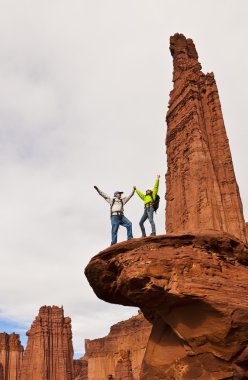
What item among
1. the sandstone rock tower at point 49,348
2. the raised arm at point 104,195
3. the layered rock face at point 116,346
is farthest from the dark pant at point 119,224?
the sandstone rock tower at point 49,348

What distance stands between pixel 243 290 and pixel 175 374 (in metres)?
2.55

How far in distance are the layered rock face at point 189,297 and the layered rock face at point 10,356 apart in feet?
237

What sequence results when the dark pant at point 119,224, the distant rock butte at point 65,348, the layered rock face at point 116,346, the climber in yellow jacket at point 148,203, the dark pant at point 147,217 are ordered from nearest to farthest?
the dark pant at point 119,224, the dark pant at point 147,217, the climber in yellow jacket at point 148,203, the layered rock face at point 116,346, the distant rock butte at point 65,348

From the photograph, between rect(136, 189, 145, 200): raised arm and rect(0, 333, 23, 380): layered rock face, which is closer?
rect(136, 189, 145, 200): raised arm

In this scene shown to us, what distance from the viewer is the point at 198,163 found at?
20.1 meters

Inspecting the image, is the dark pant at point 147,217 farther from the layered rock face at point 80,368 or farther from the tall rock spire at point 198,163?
the layered rock face at point 80,368

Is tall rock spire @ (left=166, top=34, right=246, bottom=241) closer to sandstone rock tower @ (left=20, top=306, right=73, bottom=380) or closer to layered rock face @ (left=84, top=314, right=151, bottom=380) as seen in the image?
layered rock face @ (left=84, top=314, right=151, bottom=380)

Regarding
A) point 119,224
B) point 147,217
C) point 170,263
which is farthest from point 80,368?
point 170,263

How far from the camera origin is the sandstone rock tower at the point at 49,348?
61.7 metres

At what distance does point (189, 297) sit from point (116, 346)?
53.4 metres

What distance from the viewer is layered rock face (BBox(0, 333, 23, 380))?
75.6m

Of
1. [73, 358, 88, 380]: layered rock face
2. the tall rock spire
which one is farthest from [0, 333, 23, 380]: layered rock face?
the tall rock spire

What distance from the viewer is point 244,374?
892 centimetres

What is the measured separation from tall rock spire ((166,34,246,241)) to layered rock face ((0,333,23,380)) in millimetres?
65571
